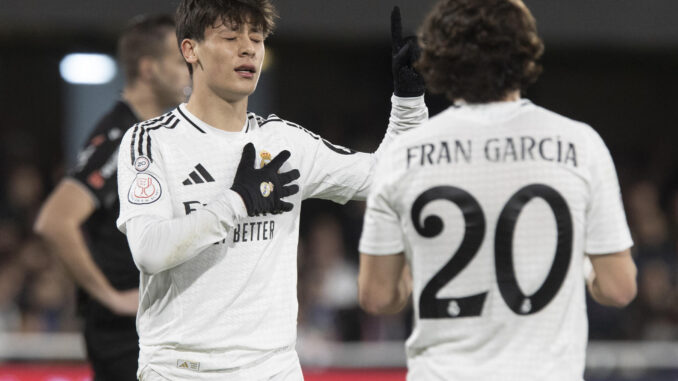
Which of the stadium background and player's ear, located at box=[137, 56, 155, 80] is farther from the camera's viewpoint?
the stadium background

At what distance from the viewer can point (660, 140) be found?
11.2 meters

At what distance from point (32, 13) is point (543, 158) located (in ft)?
23.2

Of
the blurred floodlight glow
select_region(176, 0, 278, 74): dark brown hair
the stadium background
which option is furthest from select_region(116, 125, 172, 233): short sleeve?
the blurred floodlight glow

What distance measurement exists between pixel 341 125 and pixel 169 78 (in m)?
6.29

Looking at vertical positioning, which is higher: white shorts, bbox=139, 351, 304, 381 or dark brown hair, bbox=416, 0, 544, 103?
dark brown hair, bbox=416, 0, 544, 103

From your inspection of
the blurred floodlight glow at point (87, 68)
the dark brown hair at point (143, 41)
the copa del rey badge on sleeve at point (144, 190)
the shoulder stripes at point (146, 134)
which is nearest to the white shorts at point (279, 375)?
the copa del rey badge on sleeve at point (144, 190)

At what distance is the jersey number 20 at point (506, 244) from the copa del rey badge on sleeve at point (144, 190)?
2.64 ft

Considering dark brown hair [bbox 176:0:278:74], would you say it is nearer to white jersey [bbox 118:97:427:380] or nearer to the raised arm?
white jersey [bbox 118:97:427:380]

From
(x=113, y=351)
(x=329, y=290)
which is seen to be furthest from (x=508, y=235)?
(x=329, y=290)

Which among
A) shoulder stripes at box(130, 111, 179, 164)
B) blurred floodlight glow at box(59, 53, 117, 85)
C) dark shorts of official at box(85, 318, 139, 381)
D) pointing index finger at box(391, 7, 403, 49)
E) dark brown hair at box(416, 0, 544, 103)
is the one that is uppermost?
blurred floodlight glow at box(59, 53, 117, 85)

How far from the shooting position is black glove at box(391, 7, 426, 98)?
2807mm

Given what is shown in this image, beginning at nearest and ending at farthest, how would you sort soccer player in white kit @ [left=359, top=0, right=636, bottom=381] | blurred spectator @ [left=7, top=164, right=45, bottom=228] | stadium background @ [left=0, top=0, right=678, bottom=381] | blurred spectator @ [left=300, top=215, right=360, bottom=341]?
soccer player in white kit @ [left=359, top=0, right=636, bottom=381], stadium background @ [left=0, top=0, right=678, bottom=381], blurred spectator @ [left=300, top=215, right=360, bottom=341], blurred spectator @ [left=7, top=164, right=45, bottom=228]

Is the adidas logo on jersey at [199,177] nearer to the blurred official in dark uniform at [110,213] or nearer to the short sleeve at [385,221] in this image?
the short sleeve at [385,221]

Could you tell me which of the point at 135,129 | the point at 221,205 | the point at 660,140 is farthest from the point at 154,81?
the point at 660,140
